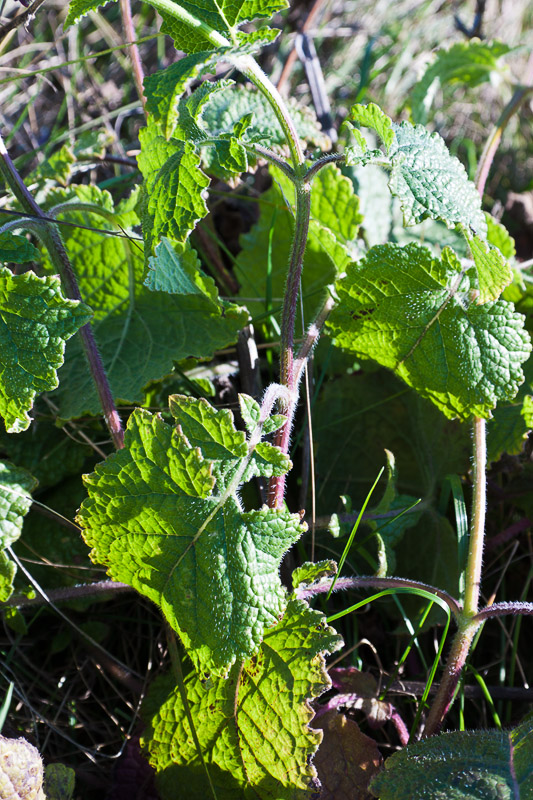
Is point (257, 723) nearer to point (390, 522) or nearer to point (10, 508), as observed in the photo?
point (390, 522)

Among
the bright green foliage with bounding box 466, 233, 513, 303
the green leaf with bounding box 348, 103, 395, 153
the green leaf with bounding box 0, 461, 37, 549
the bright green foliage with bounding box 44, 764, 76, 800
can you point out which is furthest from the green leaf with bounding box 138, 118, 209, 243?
the bright green foliage with bounding box 44, 764, 76, 800

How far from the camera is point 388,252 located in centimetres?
166

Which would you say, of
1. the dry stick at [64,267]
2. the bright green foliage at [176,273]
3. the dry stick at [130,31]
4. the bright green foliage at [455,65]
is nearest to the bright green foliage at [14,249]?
the dry stick at [64,267]

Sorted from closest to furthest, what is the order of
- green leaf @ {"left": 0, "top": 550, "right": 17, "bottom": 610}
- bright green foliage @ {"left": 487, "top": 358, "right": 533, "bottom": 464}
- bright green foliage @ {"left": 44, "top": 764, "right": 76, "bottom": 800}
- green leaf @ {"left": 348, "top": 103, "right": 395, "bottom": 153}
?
green leaf @ {"left": 348, "top": 103, "right": 395, "bottom": 153} < bright green foliage @ {"left": 44, "top": 764, "right": 76, "bottom": 800} < green leaf @ {"left": 0, "top": 550, "right": 17, "bottom": 610} < bright green foliage @ {"left": 487, "top": 358, "right": 533, "bottom": 464}

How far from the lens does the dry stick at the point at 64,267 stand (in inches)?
59.7

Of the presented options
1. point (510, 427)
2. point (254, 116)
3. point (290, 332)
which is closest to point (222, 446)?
point (290, 332)

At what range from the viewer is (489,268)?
1472 mm

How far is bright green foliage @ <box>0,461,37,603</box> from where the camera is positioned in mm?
1532

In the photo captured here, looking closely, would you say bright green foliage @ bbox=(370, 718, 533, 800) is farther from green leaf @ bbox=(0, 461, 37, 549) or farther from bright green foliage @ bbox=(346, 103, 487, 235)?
bright green foliage @ bbox=(346, 103, 487, 235)

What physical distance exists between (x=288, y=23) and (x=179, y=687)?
2.95 m

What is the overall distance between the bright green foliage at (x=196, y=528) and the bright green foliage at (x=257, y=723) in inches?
7.0

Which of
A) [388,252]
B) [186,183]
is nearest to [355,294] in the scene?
[388,252]

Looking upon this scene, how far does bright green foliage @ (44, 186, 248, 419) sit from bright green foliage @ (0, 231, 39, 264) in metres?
0.31

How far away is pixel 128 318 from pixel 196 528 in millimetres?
800
